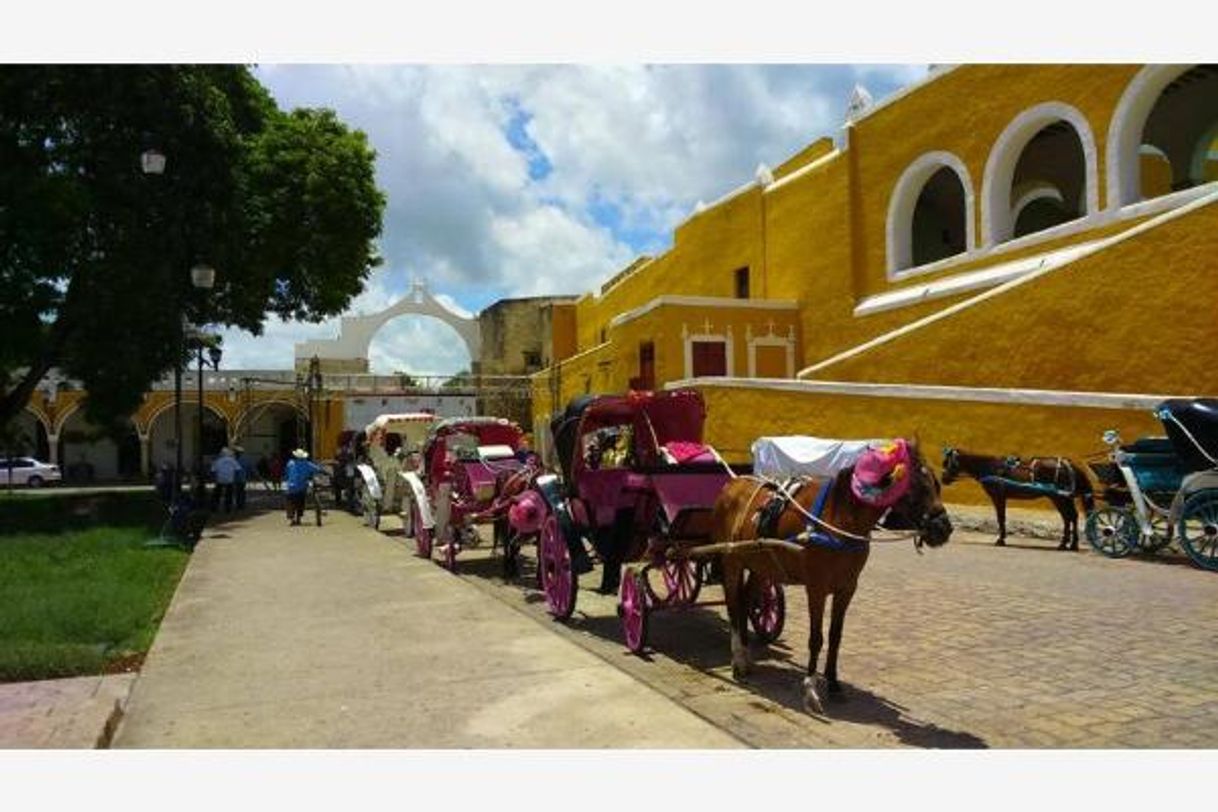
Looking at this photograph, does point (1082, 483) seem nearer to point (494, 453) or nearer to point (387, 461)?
point (494, 453)

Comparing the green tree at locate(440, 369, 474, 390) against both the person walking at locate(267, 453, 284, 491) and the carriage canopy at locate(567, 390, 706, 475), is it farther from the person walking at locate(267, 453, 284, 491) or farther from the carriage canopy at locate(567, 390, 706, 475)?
the carriage canopy at locate(567, 390, 706, 475)

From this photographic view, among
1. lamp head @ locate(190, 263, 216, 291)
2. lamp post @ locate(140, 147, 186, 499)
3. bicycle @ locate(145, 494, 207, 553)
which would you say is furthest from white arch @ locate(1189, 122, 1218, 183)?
bicycle @ locate(145, 494, 207, 553)

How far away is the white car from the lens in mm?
37062

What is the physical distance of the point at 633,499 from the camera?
25.9 ft

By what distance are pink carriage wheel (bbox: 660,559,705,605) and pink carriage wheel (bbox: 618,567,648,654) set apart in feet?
1.46

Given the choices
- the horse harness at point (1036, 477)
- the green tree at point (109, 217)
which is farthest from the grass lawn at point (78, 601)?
the horse harness at point (1036, 477)

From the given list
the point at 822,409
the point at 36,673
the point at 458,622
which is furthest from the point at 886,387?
the point at 36,673

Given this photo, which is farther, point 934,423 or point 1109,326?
point 934,423

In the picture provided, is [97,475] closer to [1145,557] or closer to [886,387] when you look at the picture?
[886,387]

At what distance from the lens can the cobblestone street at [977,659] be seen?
5055 millimetres

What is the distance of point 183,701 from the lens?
6.02 metres

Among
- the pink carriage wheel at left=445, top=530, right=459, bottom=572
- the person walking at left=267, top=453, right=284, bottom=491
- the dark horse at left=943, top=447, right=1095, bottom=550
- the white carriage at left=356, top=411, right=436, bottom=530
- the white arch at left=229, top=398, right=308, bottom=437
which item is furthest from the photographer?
the white arch at left=229, top=398, right=308, bottom=437

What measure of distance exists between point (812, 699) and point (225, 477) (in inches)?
747

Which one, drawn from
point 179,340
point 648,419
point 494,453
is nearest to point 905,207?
point 494,453
